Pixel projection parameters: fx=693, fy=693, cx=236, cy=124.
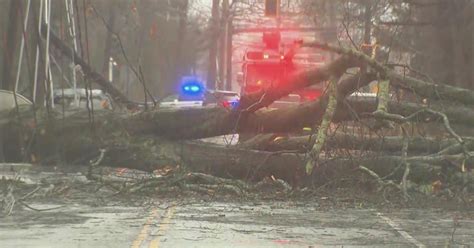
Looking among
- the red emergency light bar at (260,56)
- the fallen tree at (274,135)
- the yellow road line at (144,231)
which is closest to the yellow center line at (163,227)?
the yellow road line at (144,231)

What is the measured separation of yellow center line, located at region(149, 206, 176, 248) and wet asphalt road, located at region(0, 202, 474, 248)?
0.01 meters

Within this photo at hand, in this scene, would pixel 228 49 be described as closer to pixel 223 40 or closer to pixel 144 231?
pixel 223 40

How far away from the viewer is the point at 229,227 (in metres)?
8.06

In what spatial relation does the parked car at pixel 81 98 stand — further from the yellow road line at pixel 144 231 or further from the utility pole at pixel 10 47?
the yellow road line at pixel 144 231

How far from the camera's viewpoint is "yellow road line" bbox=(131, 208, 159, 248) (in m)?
7.02

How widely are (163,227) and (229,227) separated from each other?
2.51 feet

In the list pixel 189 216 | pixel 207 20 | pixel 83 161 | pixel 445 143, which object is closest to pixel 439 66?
pixel 445 143

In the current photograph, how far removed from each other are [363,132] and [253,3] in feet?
77.5

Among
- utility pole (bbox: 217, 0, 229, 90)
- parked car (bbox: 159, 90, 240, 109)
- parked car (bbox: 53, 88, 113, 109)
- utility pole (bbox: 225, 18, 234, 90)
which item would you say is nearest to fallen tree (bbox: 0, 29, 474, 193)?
parked car (bbox: 159, 90, 240, 109)

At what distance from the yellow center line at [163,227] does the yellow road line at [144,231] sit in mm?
131

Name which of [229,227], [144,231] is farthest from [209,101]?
[144,231]

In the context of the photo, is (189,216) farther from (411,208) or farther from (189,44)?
(189,44)

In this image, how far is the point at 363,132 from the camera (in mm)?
11445

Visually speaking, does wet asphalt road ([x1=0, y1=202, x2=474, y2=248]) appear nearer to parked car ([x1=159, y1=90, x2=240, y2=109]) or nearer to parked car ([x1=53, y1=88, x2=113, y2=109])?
parked car ([x1=159, y1=90, x2=240, y2=109])
